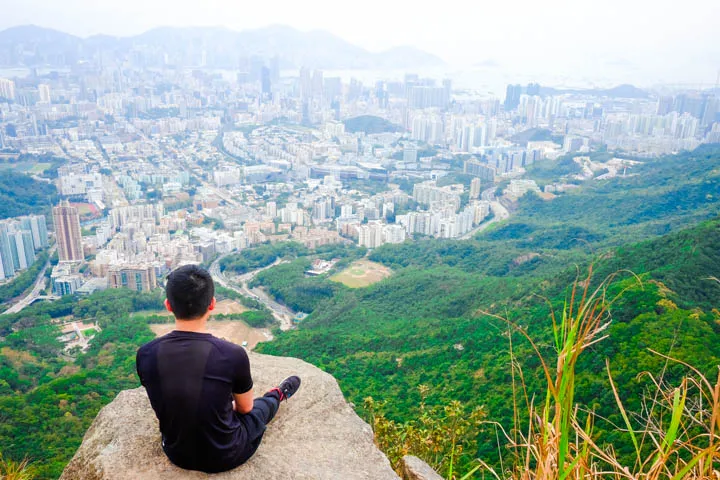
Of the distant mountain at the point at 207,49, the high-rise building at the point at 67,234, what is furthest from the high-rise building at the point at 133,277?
the distant mountain at the point at 207,49

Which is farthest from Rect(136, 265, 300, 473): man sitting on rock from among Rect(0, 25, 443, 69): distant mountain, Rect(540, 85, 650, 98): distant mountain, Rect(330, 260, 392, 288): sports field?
Rect(0, 25, 443, 69): distant mountain

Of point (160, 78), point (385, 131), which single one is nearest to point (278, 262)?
point (385, 131)

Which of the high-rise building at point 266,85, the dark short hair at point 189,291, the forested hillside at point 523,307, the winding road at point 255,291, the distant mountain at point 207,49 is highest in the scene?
the distant mountain at point 207,49

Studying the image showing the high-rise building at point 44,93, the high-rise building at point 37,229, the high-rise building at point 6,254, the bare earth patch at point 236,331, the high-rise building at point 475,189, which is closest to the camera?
the bare earth patch at point 236,331

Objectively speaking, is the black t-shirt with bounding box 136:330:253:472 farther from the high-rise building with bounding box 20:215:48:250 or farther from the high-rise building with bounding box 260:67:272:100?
the high-rise building with bounding box 260:67:272:100

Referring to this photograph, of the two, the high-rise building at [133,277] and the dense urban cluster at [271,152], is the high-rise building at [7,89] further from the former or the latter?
the high-rise building at [133,277]

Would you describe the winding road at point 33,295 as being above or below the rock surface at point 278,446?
below
